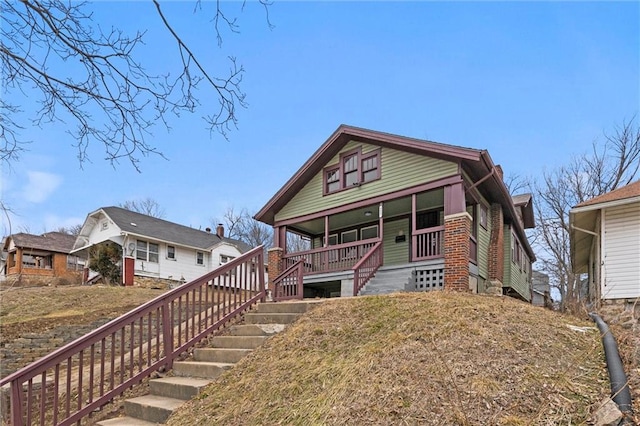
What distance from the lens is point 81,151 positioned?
386 centimetres

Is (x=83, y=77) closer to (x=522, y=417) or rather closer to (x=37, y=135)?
(x=37, y=135)

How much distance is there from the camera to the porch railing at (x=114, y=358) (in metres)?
4.36

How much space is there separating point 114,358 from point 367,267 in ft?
24.7

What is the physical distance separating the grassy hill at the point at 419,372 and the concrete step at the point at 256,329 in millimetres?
326

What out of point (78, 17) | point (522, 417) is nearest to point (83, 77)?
point (78, 17)

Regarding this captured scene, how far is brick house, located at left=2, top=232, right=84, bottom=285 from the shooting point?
28.0 meters

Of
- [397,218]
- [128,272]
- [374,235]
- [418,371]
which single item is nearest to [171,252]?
[128,272]

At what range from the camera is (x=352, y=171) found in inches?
554

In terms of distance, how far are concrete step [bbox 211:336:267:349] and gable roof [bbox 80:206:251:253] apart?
19175mm

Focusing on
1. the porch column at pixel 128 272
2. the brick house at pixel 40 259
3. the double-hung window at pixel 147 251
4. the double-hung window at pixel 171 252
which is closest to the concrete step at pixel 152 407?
the porch column at pixel 128 272

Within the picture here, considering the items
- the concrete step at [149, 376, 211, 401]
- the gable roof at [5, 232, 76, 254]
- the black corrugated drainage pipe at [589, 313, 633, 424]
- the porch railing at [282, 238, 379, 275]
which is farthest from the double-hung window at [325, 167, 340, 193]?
the gable roof at [5, 232, 76, 254]

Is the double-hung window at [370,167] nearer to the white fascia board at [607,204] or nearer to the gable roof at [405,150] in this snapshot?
the gable roof at [405,150]

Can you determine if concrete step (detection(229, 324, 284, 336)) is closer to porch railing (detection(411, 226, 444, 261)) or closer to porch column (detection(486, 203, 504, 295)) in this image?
porch railing (detection(411, 226, 444, 261))

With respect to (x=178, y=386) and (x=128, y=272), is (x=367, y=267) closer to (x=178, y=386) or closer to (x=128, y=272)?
(x=178, y=386)
